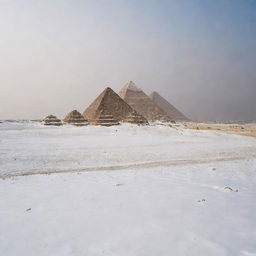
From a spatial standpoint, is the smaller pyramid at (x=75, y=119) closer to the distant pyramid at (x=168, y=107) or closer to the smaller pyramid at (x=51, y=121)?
the smaller pyramid at (x=51, y=121)

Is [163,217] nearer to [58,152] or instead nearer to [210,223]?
[210,223]

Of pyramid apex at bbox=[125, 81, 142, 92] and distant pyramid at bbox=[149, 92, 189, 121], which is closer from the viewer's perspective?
pyramid apex at bbox=[125, 81, 142, 92]

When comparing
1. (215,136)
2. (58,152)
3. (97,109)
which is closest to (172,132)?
(215,136)

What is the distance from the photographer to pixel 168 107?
11512cm

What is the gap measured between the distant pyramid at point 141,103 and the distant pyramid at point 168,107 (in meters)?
33.8

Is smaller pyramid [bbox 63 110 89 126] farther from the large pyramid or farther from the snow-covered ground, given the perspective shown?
the snow-covered ground

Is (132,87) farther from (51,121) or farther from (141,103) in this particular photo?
(51,121)

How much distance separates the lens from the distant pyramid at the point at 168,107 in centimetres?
Result: 11156

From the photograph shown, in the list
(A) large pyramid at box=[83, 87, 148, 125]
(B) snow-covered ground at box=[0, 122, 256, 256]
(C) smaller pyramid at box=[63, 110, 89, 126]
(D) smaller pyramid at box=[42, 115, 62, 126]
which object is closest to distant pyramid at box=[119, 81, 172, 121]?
(A) large pyramid at box=[83, 87, 148, 125]

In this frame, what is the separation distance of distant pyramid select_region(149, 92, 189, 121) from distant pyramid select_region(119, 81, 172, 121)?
111ft

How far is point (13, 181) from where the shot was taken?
252 inches

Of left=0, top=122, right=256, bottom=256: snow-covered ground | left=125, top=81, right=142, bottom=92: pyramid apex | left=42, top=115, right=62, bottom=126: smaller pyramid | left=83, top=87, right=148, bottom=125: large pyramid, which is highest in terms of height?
left=125, top=81, right=142, bottom=92: pyramid apex

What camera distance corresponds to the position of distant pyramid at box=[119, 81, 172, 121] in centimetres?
7359

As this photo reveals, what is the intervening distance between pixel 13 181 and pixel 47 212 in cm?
280
